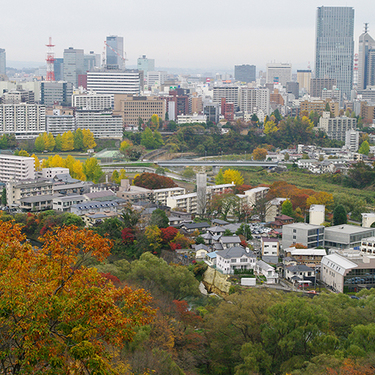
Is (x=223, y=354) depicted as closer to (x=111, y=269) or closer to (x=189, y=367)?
(x=189, y=367)

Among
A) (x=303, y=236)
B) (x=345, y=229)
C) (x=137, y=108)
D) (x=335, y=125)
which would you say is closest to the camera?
(x=303, y=236)

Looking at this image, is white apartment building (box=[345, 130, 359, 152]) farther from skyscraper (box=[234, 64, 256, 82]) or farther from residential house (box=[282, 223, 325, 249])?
skyscraper (box=[234, 64, 256, 82])

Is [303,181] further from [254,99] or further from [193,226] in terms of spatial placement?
[254,99]

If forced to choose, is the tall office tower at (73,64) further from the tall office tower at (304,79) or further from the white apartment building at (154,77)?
the tall office tower at (304,79)

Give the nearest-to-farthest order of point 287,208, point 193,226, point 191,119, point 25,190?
point 193,226 → point 287,208 → point 25,190 → point 191,119

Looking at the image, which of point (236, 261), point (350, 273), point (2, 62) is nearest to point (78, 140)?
point (236, 261)
